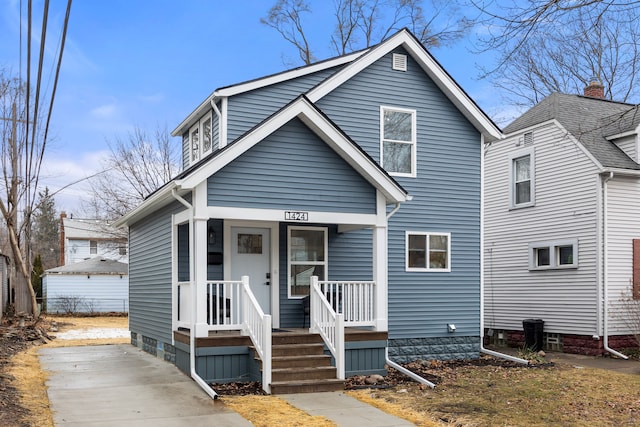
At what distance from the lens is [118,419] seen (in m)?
8.40

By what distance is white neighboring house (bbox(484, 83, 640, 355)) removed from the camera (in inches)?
643

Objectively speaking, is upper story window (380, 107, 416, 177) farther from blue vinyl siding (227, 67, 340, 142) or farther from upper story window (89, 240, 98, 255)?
upper story window (89, 240, 98, 255)

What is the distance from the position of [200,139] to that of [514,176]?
9236 millimetres

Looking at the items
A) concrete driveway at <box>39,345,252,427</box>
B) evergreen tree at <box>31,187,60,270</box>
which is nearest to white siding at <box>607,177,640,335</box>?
concrete driveway at <box>39,345,252,427</box>

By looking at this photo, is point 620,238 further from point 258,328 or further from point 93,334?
point 93,334

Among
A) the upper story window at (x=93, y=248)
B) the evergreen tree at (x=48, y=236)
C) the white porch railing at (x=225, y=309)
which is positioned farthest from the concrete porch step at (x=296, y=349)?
the evergreen tree at (x=48, y=236)

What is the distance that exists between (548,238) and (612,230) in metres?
1.86

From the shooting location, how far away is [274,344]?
1141cm

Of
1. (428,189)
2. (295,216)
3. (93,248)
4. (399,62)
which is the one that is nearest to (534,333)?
(428,189)

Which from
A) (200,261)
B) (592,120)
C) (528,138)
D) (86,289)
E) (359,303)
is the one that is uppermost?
(592,120)

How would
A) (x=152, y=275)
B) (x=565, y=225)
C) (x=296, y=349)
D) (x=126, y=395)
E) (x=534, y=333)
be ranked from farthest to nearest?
1. (x=534, y=333)
2. (x=565, y=225)
3. (x=152, y=275)
4. (x=296, y=349)
5. (x=126, y=395)

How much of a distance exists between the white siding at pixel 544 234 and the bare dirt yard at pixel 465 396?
3.69 m

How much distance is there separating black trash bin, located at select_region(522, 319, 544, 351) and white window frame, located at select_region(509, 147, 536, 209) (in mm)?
3247

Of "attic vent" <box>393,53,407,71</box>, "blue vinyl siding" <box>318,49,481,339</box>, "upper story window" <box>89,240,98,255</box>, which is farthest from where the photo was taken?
"upper story window" <box>89,240,98,255</box>
